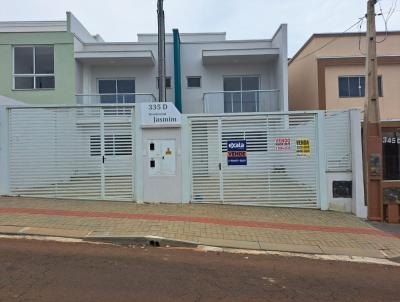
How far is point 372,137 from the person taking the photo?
11.2 m

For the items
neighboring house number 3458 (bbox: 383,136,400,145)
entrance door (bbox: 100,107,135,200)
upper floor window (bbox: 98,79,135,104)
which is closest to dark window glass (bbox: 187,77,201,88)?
upper floor window (bbox: 98,79,135,104)

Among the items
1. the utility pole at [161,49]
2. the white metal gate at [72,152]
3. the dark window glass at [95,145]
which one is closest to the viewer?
the white metal gate at [72,152]

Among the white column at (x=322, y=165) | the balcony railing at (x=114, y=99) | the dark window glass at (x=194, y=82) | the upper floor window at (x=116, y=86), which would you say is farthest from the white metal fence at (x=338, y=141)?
the upper floor window at (x=116, y=86)

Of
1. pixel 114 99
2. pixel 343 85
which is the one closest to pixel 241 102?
pixel 343 85

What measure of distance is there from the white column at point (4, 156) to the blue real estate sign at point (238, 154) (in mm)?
6454

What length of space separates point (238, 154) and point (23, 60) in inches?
503

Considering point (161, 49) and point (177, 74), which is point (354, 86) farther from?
point (161, 49)

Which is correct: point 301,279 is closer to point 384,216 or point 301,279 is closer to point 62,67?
point 384,216

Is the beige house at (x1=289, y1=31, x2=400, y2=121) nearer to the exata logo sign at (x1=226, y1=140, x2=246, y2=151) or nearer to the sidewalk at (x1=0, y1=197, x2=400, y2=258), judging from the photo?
the exata logo sign at (x1=226, y1=140, x2=246, y2=151)

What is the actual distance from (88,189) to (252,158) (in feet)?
15.8

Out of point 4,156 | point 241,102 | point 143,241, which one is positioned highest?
point 241,102

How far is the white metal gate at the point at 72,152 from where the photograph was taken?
1214cm

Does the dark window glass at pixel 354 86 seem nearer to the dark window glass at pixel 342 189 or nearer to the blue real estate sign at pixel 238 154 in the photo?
the dark window glass at pixel 342 189

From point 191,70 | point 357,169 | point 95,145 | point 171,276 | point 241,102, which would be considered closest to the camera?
point 171,276
